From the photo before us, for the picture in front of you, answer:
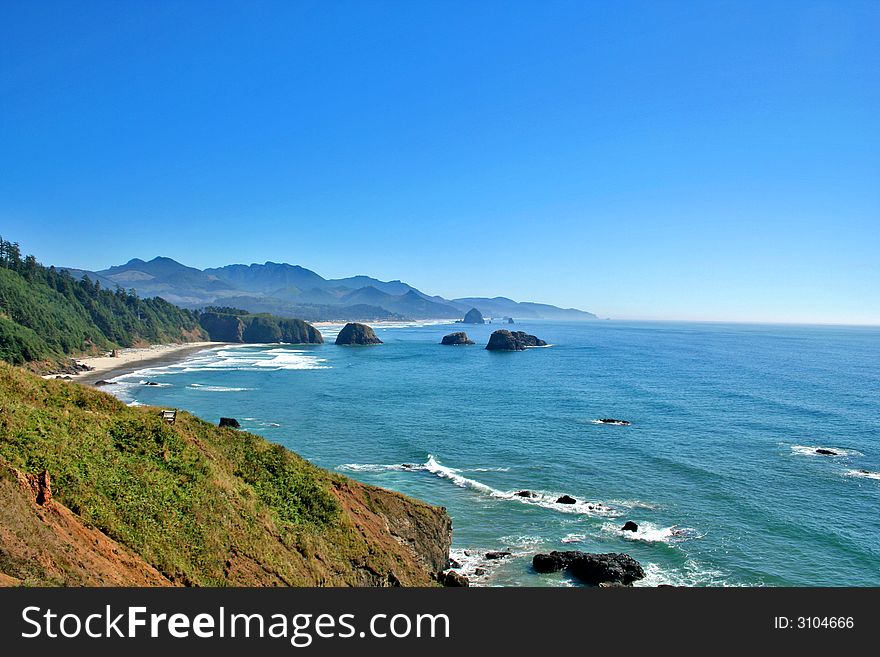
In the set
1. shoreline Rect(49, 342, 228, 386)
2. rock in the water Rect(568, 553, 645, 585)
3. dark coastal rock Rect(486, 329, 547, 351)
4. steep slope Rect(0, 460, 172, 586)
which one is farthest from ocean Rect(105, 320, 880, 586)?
dark coastal rock Rect(486, 329, 547, 351)

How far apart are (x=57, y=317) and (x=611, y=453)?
143645 millimetres

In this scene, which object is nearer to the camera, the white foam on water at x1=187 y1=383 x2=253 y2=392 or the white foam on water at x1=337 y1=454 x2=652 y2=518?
the white foam on water at x1=337 y1=454 x2=652 y2=518

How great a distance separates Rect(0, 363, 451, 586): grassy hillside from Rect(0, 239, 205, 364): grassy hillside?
96.2m

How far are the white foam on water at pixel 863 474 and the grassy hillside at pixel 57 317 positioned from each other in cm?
12780

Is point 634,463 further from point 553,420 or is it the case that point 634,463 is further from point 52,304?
point 52,304

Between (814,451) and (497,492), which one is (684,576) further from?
(814,451)

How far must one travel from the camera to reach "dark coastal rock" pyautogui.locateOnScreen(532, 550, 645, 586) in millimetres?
32125

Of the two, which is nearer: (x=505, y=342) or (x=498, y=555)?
(x=498, y=555)

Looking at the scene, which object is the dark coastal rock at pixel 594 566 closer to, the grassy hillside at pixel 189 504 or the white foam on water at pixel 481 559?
the white foam on water at pixel 481 559

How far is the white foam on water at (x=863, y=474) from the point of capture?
49.6m

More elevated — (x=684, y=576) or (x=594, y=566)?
(x=594, y=566)

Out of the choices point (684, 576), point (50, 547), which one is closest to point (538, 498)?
point (684, 576)

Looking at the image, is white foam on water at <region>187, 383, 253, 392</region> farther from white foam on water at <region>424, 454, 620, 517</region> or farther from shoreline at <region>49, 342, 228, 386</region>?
white foam on water at <region>424, 454, 620, 517</region>

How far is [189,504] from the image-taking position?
2111 cm
